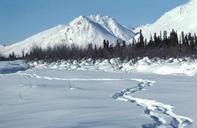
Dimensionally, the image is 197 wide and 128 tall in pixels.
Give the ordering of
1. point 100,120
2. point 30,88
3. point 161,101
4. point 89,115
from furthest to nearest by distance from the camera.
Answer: point 30,88 < point 161,101 < point 89,115 < point 100,120

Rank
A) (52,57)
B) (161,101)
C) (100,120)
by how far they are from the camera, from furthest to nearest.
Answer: (52,57)
(161,101)
(100,120)

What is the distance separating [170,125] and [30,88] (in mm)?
12077

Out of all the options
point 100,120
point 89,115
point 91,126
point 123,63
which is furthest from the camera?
point 123,63

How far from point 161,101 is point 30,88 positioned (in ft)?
25.6

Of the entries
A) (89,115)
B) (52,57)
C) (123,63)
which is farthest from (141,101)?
(52,57)

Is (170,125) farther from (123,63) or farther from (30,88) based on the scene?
(123,63)

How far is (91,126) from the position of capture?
1083 cm

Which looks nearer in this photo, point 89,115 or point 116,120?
point 116,120

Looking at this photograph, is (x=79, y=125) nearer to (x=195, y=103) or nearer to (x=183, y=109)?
(x=183, y=109)

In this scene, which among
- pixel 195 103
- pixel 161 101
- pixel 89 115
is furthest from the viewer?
pixel 161 101

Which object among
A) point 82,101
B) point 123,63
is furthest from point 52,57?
point 82,101

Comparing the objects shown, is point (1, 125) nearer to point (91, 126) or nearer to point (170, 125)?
point (91, 126)

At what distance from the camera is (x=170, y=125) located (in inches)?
442

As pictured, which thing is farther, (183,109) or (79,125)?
(183,109)
